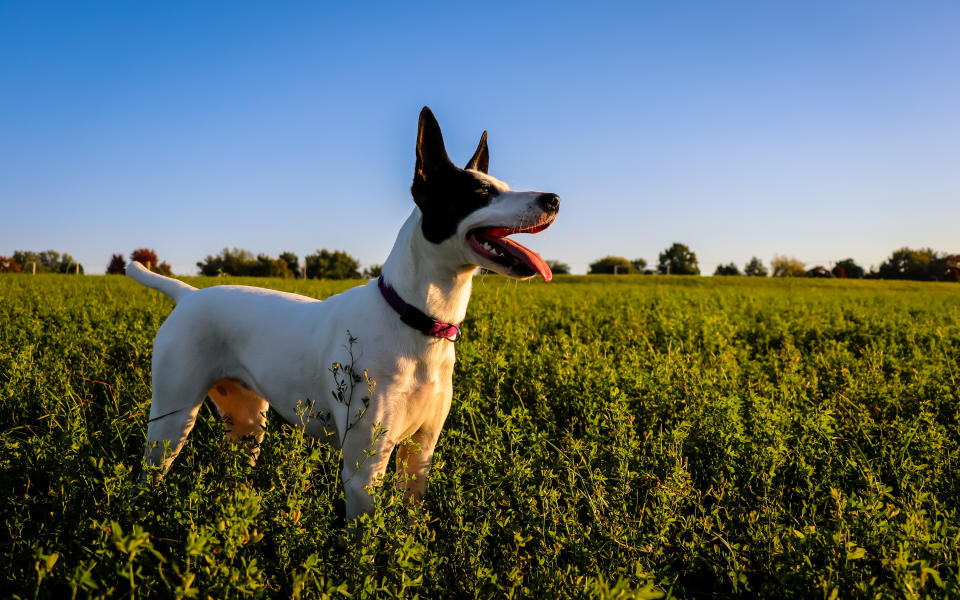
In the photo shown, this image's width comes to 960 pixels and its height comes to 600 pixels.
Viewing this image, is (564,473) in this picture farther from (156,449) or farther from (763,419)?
(156,449)

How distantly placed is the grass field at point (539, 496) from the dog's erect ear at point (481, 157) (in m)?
1.32

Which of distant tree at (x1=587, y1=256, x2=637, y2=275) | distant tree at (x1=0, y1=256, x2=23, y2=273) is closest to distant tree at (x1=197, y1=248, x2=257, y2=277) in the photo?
distant tree at (x1=0, y1=256, x2=23, y2=273)

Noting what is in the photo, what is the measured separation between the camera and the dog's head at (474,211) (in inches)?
99.5

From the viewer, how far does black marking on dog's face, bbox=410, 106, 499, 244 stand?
2.58m

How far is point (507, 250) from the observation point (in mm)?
2561

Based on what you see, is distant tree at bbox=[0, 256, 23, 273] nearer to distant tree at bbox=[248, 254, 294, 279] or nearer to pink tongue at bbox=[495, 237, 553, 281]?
distant tree at bbox=[248, 254, 294, 279]

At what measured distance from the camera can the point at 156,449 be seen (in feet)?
10.5

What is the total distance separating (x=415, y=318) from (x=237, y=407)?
189cm

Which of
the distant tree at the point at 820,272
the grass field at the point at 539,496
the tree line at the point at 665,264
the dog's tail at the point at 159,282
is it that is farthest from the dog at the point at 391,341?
the distant tree at the point at 820,272

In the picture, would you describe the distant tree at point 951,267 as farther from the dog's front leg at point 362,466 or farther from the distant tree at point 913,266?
the dog's front leg at point 362,466

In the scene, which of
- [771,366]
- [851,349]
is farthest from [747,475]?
[851,349]

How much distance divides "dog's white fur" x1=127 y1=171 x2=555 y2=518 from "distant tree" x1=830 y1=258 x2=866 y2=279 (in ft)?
263

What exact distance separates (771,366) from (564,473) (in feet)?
11.8

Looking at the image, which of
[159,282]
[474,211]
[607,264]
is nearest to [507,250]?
[474,211]
